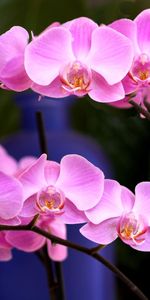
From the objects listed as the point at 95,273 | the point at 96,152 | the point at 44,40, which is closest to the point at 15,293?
the point at 95,273

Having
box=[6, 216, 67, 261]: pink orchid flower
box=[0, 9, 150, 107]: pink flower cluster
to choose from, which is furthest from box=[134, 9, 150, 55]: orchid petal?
box=[6, 216, 67, 261]: pink orchid flower

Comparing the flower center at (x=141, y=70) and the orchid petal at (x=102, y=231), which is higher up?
the flower center at (x=141, y=70)

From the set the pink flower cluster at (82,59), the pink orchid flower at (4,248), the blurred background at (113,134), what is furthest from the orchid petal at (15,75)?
the blurred background at (113,134)

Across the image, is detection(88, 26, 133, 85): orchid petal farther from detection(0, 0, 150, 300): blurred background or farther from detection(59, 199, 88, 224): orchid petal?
detection(0, 0, 150, 300): blurred background

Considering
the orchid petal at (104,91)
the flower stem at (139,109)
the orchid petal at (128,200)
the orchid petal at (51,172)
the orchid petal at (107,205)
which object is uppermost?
the orchid petal at (104,91)

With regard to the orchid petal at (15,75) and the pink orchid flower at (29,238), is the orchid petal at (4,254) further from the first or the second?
the orchid petal at (15,75)

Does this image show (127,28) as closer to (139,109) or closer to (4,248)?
(139,109)
